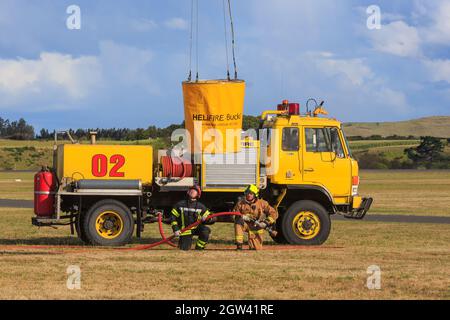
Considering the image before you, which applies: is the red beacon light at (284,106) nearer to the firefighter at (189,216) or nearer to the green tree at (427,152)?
the firefighter at (189,216)

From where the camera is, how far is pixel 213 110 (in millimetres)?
20125

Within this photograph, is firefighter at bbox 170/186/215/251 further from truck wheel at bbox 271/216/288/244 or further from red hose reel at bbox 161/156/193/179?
truck wheel at bbox 271/216/288/244

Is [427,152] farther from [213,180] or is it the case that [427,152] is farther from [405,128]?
[213,180]

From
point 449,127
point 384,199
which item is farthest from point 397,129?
point 384,199

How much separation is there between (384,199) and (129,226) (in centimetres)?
2874

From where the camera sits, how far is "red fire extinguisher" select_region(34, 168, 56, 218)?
2064 centimetres

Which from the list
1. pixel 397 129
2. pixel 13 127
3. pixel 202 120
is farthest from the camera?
pixel 13 127

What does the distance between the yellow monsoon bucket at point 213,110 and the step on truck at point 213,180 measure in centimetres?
47

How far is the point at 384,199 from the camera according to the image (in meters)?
47.3

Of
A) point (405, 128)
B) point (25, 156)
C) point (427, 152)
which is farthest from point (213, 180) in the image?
point (405, 128)

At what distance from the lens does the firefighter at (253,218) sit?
20047 mm

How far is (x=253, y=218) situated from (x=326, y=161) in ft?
8.04
